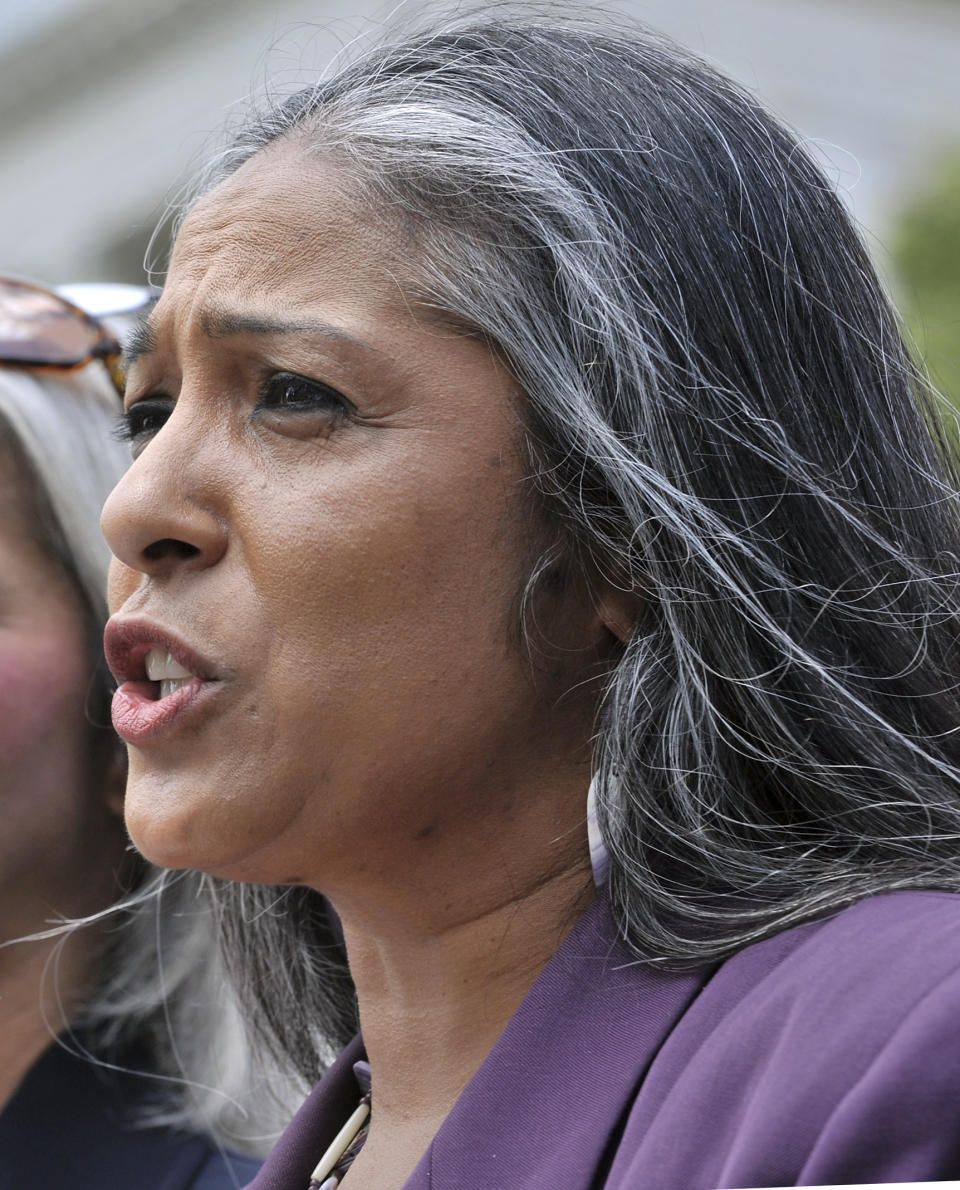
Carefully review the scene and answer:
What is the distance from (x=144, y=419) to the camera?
87.4 inches

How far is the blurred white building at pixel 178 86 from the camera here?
36.3 feet

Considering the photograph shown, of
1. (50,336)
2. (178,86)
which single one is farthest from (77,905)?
(178,86)

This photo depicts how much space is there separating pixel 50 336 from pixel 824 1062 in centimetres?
230

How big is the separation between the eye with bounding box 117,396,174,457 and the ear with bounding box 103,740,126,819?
87cm

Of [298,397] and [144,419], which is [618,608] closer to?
[298,397]

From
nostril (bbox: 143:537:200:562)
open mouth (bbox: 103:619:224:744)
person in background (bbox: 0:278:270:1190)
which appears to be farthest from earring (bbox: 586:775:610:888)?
person in background (bbox: 0:278:270:1190)

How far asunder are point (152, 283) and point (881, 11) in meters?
10.1

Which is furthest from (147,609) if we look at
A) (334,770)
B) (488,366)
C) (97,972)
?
(97,972)

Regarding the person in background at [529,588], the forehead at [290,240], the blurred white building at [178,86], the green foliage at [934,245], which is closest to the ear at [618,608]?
the person in background at [529,588]

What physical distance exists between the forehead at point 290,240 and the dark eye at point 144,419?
148mm

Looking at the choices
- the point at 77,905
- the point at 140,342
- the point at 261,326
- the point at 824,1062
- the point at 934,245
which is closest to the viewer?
the point at 824,1062

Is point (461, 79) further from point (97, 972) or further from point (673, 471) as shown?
point (97, 972)

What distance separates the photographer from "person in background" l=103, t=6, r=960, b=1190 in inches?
70.8

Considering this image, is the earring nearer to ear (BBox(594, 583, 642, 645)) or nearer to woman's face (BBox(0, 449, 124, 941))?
ear (BBox(594, 583, 642, 645))
